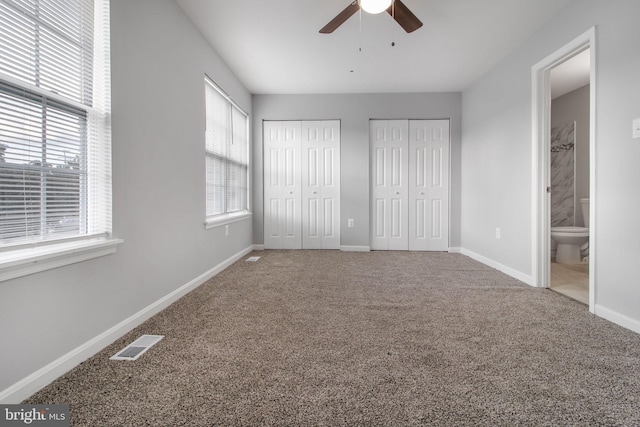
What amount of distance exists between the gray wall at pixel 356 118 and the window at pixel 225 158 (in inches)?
16.3

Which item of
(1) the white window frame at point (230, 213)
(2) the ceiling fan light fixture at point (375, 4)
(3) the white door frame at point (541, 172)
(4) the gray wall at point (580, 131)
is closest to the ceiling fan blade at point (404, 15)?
(2) the ceiling fan light fixture at point (375, 4)

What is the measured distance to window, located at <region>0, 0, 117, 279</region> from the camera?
1.27 metres

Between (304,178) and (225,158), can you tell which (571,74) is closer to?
(304,178)

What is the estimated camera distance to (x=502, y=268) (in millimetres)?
3541

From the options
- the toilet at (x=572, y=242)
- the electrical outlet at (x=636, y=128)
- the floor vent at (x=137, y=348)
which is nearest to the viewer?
the floor vent at (x=137, y=348)

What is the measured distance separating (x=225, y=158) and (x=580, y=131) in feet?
15.9

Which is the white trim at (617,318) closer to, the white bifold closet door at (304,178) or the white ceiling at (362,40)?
the white ceiling at (362,40)

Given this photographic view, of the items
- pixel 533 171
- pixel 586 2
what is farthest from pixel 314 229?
pixel 586 2

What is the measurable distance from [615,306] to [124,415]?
2.87 m

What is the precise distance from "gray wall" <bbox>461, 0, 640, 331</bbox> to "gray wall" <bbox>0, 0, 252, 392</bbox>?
3166 mm

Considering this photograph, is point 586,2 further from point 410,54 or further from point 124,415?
point 124,415

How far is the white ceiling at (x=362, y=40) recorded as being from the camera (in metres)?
2.59

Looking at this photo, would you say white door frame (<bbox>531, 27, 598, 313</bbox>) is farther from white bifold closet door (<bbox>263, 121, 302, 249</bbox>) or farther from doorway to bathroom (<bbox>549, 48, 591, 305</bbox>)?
white bifold closet door (<bbox>263, 121, 302, 249</bbox>)

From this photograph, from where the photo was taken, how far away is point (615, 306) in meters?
2.08
